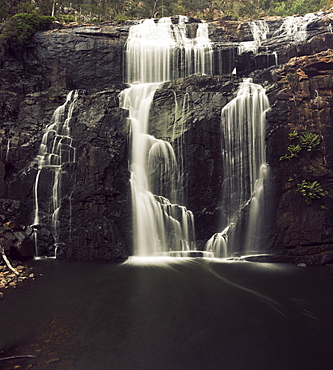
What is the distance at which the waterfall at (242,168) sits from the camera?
624 inches

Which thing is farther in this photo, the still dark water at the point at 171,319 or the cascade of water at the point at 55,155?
the cascade of water at the point at 55,155

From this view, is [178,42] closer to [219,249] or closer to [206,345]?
[219,249]

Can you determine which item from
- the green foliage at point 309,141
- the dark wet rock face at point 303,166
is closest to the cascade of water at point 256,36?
the dark wet rock face at point 303,166

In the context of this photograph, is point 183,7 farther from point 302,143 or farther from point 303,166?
point 303,166

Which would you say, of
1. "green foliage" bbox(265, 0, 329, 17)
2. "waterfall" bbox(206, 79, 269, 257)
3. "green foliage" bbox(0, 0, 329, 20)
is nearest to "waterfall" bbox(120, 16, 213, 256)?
"waterfall" bbox(206, 79, 269, 257)

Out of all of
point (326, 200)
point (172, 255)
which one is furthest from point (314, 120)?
point (172, 255)

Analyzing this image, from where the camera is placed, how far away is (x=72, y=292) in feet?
34.7

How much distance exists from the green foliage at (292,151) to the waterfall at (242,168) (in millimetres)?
→ 1180

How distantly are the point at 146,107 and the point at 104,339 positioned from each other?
1425 cm

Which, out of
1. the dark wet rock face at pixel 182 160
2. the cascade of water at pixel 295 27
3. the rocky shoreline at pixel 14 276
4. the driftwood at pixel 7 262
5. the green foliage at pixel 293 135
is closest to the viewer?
the rocky shoreline at pixel 14 276

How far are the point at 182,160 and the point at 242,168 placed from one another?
354 cm

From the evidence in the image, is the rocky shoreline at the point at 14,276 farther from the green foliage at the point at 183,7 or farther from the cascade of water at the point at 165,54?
the green foliage at the point at 183,7

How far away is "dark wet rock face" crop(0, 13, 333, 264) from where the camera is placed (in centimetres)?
1536

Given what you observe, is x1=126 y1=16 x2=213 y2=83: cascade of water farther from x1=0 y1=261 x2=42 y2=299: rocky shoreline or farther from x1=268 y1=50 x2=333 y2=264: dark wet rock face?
x1=0 y1=261 x2=42 y2=299: rocky shoreline
